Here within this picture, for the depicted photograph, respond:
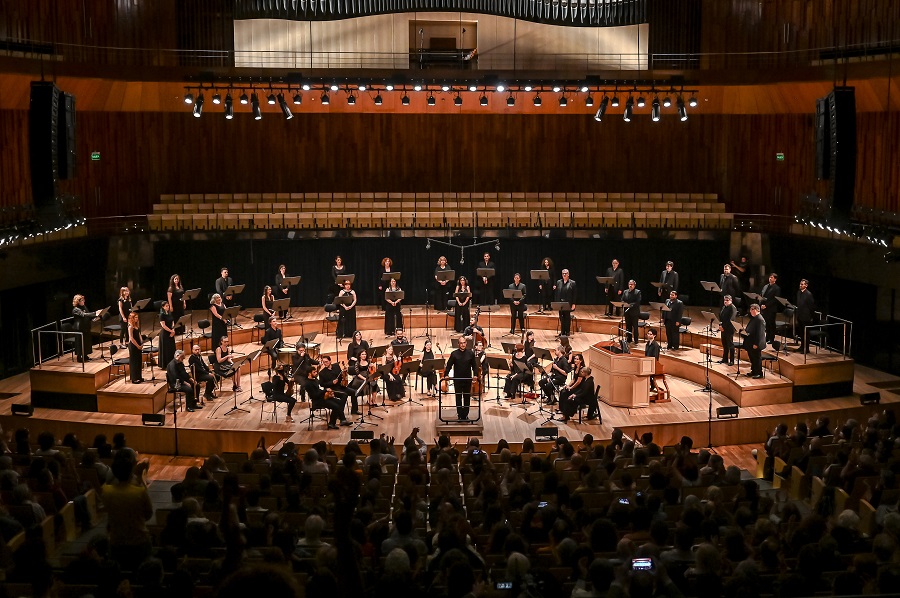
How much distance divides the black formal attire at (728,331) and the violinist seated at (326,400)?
583 centimetres

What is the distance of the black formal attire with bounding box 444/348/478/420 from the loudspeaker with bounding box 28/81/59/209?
632 cm

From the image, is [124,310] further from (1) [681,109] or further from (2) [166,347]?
(1) [681,109]

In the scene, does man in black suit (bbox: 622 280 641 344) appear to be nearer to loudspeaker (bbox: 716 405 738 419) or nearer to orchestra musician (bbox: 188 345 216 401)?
loudspeaker (bbox: 716 405 738 419)

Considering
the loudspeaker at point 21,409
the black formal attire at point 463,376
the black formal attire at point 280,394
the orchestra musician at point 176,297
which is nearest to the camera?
the loudspeaker at point 21,409

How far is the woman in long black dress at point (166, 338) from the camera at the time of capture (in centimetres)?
1408

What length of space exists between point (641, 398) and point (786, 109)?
8.36 meters

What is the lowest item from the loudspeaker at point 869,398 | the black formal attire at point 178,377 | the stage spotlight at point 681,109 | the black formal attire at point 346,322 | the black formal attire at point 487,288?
the loudspeaker at point 869,398

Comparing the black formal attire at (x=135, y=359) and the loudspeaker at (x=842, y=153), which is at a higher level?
the loudspeaker at (x=842, y=153)

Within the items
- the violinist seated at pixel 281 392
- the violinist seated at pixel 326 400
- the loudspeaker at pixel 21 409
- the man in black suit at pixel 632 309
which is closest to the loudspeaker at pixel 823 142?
the man in black suit at pixel 632 309

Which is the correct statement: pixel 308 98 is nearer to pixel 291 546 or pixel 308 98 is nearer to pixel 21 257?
pixel 21 257

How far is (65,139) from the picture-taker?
47.5 feet

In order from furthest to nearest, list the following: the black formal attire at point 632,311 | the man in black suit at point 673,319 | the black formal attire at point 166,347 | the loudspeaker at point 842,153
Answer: the black formal attire at point 632,311 → the man in black suit at point 673,319 → the black formal attire at point 166,347 → the loudspeaker at point 842,153

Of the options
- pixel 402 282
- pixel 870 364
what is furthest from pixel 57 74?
pixel 870 364

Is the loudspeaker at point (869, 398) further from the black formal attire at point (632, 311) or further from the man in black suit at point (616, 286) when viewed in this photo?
the man in black suit at point (616, 286)
